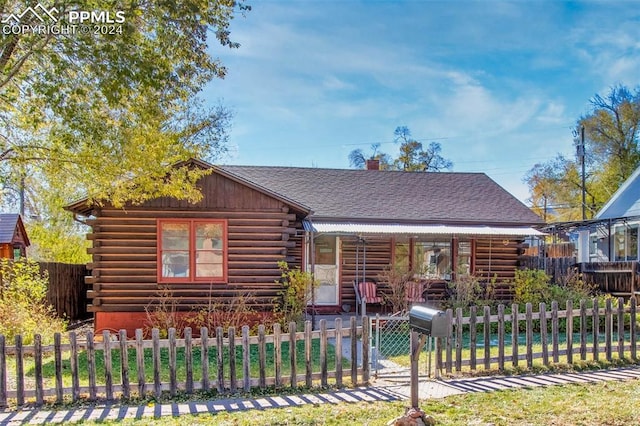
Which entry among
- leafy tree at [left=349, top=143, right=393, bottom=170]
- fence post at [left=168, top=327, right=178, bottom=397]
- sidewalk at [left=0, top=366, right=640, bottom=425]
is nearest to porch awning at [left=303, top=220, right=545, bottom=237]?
sidewalk at [left=0, top=366, right=640, bottom=425]

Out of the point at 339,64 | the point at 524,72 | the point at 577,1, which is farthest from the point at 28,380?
the point at 524,72

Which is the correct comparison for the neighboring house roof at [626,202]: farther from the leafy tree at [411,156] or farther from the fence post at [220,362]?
the fence post at [220,362]

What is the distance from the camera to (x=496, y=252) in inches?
596

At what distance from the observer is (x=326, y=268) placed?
1486 cm

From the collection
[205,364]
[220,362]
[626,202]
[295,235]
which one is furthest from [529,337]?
[626,202]

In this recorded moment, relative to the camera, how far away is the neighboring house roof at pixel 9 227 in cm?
2250

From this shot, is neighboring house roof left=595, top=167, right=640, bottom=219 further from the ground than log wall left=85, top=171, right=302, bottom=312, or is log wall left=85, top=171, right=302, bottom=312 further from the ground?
neighboring house roof left=595, top=167, right=640, bottom=219

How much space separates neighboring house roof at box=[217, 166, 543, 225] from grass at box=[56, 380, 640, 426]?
319 inches

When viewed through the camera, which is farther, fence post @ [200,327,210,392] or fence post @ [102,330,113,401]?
fence post @ [200,327,210,392]

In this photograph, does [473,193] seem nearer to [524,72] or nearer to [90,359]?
[524,72]

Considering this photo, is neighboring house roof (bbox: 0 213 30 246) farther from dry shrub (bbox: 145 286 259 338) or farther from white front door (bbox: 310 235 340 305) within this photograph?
white front door (bbox: 310 235 340 305)

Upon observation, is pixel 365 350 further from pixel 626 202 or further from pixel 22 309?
pixel 626 202

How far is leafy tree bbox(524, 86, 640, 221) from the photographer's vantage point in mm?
35594
